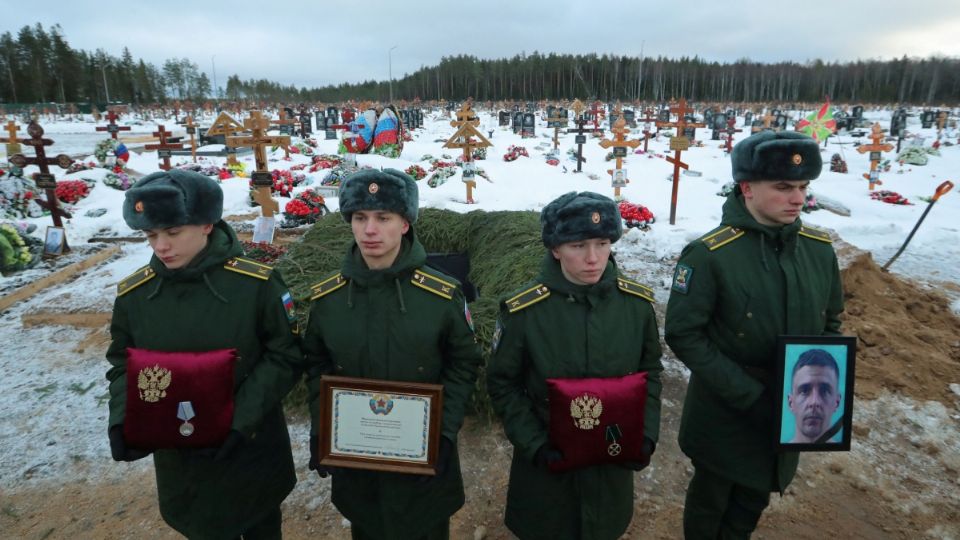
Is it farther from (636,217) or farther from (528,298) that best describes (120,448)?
(636,217)

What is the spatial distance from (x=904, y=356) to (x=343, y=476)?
534 cm

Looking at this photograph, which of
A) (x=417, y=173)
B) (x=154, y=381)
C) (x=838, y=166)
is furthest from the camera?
(x=838, y=166)

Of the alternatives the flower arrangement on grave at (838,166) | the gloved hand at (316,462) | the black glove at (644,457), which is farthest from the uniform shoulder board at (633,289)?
the flower arrangement on grave at (838,166)

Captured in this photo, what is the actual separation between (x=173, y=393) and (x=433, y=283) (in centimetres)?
111

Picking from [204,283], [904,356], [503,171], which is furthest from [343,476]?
[503,171]

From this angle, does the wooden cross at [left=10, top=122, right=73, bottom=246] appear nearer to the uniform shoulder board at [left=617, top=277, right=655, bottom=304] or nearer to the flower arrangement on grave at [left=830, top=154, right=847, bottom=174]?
the uniform shoulder board at [left=617, top=277, right=655, bottom=304]

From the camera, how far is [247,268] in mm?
2176

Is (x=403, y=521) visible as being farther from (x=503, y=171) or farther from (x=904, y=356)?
(x=503, y=171)

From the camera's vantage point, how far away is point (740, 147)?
2.34 metres

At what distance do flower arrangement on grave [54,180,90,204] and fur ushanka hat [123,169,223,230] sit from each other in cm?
1247

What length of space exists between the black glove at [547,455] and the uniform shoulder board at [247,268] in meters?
1.38

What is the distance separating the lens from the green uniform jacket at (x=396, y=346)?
82.7 inches

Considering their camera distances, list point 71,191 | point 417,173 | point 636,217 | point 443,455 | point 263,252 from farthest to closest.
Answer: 1. point 417,173
2. point 71,191
3. point 636,217
4. point 263,252
5. point 443,455

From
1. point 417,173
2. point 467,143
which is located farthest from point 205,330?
point 417,173
